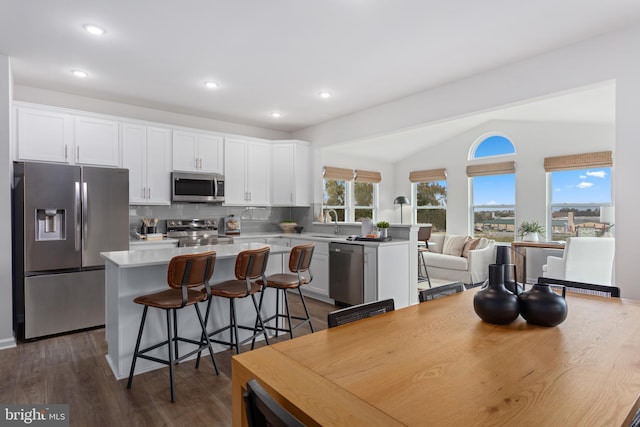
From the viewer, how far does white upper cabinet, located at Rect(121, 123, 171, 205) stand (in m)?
4.49

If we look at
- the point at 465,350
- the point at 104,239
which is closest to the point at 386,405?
the point at 465,350

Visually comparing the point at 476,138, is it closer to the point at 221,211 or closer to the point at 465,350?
the point at 221,211

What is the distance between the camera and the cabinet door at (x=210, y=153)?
16.8ft

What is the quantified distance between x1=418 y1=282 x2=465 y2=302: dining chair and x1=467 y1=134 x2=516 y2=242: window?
17.1 ft

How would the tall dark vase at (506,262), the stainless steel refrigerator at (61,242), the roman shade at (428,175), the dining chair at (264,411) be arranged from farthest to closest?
the roman shade at (428,175)
the stainless steel refrigerator at (61,242)
the tall dark vase at (506,262)
the dining chair at (264,411)

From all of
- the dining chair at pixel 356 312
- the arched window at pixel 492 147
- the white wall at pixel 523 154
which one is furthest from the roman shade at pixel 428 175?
the dining chair at pixel 356 312

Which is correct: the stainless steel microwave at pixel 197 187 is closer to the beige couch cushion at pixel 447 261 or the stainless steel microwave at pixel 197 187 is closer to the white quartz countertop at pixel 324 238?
the white quartz countertop at pixel 324 238

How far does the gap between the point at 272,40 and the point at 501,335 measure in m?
Answer: 2.83

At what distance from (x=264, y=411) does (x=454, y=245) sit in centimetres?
655

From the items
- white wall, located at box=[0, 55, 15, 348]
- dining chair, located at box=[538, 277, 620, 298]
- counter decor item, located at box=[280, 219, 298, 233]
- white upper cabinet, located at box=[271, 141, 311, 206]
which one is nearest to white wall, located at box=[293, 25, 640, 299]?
dining chair, located at box=[538, 277, 620, 298]

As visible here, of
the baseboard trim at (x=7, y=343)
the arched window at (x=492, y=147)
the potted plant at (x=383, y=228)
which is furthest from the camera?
the arched window at (x=492, y=147)

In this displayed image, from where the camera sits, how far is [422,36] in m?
3.00

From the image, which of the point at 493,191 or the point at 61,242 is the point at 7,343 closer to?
the point at 61,242

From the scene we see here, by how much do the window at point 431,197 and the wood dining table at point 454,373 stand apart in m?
6.36
